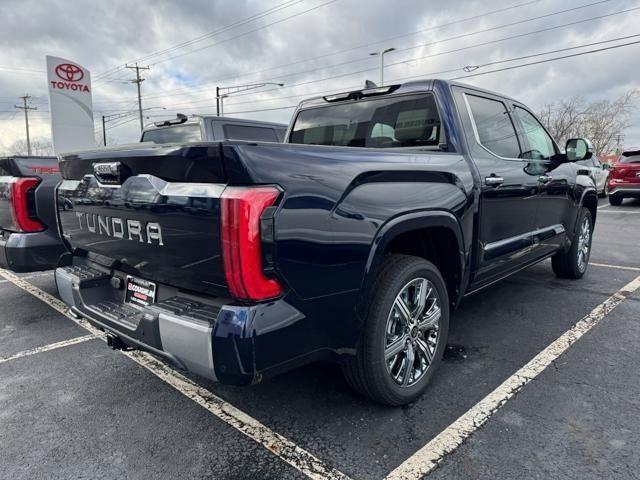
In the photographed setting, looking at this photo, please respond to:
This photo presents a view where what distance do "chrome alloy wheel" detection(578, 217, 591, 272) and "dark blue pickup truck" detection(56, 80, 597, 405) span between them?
2056 millimetres

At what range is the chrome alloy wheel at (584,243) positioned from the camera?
17.0 ft

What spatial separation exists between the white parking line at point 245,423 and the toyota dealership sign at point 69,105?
12.9 m

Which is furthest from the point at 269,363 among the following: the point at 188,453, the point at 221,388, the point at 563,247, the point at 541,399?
the point at 563,247

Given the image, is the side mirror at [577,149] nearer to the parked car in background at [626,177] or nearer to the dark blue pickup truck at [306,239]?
the dark blue pickup truck at [306,239]

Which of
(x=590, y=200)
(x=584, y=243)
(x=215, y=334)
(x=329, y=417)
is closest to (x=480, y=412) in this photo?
(x=329, y=417)

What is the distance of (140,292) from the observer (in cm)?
245

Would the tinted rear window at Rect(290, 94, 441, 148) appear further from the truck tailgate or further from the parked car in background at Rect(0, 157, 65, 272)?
the parked car in background at Rect(0, 157, 65, 272)

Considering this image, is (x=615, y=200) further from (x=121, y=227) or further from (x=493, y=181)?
(x=121, y=227)

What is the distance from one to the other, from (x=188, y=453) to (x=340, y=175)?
1.53 m

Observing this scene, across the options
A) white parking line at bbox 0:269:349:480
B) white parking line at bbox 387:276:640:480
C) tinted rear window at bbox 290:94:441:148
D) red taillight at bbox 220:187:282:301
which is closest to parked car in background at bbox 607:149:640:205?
white parking line at bbox 387:276:640:480

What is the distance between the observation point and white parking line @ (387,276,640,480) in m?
2.11

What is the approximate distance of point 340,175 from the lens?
2078 millimetres

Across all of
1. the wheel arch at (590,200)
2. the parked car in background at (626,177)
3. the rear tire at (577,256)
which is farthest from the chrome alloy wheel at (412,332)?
the parked car in background at (626,177)

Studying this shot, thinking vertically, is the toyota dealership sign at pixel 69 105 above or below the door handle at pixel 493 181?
above
